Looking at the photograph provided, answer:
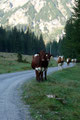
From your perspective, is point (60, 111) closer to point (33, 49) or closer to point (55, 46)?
point (33, 49)

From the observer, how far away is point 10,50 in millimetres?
112125

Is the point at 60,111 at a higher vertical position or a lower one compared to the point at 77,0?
lower

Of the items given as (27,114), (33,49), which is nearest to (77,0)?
(27,114)

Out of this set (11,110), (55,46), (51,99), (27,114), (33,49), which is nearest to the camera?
(27,114)

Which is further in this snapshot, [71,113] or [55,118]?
[71,113]

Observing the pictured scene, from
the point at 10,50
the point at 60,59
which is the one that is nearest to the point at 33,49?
the point at 10,50

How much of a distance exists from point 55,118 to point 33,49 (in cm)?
12105

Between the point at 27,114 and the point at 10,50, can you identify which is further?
the point at 10,50

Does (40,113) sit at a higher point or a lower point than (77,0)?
lower

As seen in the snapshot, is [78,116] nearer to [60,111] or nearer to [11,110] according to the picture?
[60,111]

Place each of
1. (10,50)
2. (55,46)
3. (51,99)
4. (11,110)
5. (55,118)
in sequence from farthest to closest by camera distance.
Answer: (55,46) < (10,50) < (51,99) < (11,110) < (55,118)

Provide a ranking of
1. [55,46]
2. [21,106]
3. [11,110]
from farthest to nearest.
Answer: [55,46] → [21,106] → [11,110]

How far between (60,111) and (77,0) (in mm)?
29335

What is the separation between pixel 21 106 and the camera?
915cm
